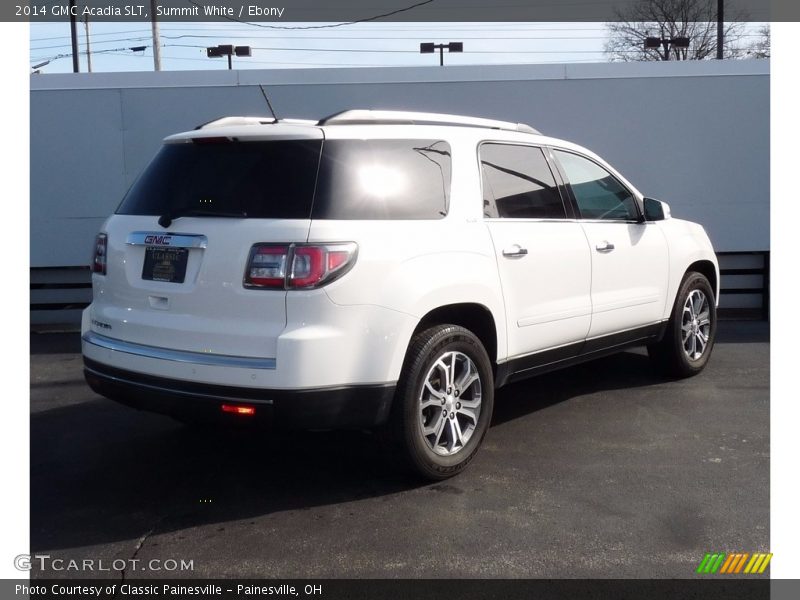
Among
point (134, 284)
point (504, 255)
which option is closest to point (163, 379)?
point (134, 284)

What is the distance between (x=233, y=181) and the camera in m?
4.23

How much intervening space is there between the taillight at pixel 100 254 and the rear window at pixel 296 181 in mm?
176

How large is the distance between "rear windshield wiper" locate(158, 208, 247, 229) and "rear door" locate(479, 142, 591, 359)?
4.84 ft

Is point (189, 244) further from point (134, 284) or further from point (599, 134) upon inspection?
point (599, 134)

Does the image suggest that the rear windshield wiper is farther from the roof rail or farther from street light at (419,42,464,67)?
street light at (419,42,464,67)

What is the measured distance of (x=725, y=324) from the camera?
9.35 metres

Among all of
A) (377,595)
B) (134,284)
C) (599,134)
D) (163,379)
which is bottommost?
(377,595)

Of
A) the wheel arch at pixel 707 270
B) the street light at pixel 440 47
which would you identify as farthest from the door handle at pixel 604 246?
the street light at pixel 440 47

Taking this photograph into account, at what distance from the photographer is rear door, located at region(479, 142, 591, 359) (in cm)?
489

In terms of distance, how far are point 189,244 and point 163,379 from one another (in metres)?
0.68

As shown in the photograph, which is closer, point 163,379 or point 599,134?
point 163,379

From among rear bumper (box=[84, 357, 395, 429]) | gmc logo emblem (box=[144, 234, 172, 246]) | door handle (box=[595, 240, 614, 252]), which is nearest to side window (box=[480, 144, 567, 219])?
door handle (box=[595, 240, 614, 252])

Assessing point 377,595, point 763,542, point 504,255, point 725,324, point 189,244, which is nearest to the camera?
point 377,595

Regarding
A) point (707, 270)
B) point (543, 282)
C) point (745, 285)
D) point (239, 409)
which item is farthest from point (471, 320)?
point (745, 285)
